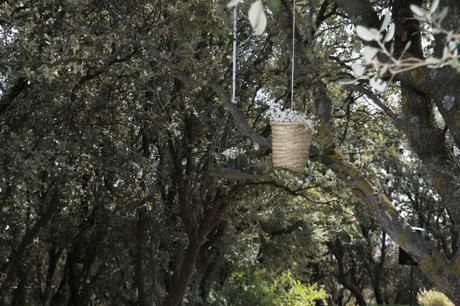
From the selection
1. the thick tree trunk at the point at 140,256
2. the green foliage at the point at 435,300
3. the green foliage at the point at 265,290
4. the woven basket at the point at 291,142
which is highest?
the woven basket at the point at 291,142

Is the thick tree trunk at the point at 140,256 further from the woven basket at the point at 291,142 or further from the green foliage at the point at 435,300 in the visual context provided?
the woven basket at the point at 291,142

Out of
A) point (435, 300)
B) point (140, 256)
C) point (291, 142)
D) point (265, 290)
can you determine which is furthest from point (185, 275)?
point (291, 142)

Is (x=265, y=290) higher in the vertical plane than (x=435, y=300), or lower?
lower

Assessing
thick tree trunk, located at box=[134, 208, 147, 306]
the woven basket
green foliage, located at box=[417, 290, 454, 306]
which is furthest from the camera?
thick tree trunk, located at box=[134, 208, 147, 306]

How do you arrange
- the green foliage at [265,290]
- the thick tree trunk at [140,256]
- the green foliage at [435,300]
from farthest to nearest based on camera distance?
the green foliage at [265,290] → the thick tree trunk at [140,256] → the green foliage at [435,300]

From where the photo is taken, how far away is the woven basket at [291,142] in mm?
3367

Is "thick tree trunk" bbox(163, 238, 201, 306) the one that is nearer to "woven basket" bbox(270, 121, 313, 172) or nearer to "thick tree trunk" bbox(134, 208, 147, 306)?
"thick tree trunk" bbox(134, 208, 147, 306)

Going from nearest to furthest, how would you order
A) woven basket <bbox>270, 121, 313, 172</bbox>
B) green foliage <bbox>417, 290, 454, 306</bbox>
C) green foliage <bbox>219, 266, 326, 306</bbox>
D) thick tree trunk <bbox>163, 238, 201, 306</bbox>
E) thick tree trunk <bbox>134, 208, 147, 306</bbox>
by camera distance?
woven basket <bbox>270, 121, 313, 172</bbox>
green foliage <bbox>417, 290, 454, 306</bbox>
thick tree trunk <bbox>163, 238, 201, 306</bbox>
thick tree trunk <bbox>134, 208, 147, 306</bbox>
green foliage <bbox>219, 266, 326, 306</bbox>

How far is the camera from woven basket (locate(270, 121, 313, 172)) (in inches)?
133

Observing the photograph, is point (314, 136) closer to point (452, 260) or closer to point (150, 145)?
point (452, 260)

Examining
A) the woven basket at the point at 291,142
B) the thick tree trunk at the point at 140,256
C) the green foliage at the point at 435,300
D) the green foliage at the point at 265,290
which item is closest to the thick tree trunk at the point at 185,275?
the thick tree trunk at the point at 140,256

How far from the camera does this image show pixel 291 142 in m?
3.41

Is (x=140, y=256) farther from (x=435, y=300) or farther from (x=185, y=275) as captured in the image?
(x=435, y=300)

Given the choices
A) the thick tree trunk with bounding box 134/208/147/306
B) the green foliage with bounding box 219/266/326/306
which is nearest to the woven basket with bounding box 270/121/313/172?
the thick tree trunk with bounding box 134/208/147/306
